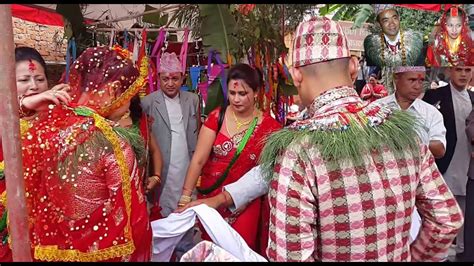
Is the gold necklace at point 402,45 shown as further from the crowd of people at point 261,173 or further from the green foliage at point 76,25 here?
the green foliage at point 76,25

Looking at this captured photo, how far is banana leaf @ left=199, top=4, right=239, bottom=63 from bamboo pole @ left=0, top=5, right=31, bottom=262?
194 cm

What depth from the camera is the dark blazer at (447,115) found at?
404 cm

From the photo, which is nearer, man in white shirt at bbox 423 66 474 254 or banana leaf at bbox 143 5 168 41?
man in white shirt at bbox 423 66 474 254

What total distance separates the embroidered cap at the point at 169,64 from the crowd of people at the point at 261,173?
1.03 m

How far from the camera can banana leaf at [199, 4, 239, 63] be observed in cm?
318

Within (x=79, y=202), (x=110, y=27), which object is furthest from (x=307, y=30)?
(x=110, y=27)

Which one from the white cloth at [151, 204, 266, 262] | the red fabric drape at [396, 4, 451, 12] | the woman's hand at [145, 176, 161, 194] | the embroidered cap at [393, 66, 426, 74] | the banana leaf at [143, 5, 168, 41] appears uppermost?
the red fabric drape at [396, 4, 451, 12]

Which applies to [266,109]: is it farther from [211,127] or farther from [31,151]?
[31,151]

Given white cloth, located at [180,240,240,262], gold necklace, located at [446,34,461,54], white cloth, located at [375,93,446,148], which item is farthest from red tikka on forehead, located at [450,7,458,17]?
white cloth, located at [180,240,240,262]

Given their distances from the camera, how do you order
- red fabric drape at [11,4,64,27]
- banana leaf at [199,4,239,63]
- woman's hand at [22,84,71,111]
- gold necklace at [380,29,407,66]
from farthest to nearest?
red fabric drape at [11,4,64,27], gold necklace at [380,29,407,66], banana leaf at [199,4,239,63], woman's hand at [22,84,71,111]

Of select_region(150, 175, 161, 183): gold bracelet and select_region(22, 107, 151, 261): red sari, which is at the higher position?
select_region(22, 107, 151, 261): red sari

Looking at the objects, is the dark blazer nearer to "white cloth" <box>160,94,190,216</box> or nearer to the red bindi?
the red bindi

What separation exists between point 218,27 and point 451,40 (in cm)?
184

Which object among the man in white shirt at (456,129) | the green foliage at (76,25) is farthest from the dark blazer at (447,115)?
the green foliage at (76,25)
